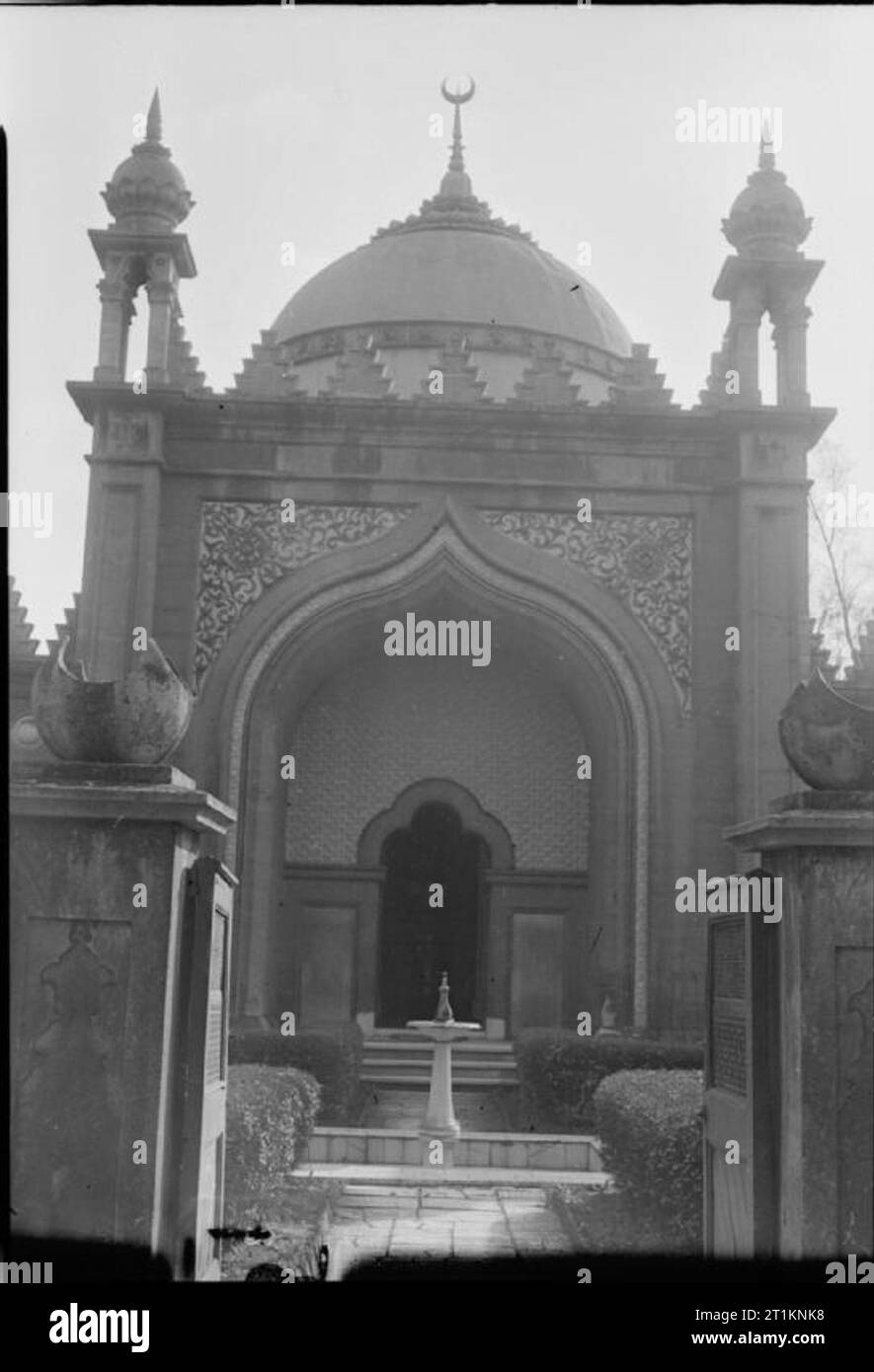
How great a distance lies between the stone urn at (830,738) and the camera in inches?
206

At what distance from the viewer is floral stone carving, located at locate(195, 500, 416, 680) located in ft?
43.0

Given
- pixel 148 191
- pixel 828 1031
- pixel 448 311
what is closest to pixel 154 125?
pixel 148 191

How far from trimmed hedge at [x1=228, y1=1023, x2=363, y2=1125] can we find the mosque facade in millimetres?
1333

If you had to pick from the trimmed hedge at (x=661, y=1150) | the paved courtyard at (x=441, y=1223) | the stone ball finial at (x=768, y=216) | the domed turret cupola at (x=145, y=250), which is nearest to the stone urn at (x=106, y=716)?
the paved courtyard at (x=441, y=1223)

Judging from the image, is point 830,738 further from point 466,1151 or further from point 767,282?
point 767,282

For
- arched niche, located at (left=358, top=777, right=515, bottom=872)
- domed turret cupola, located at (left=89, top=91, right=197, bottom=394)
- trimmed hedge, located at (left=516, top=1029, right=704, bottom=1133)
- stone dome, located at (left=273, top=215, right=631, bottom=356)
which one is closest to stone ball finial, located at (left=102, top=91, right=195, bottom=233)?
domed turret cupola, located at (left=89, top=91, right=197, bottom=394)

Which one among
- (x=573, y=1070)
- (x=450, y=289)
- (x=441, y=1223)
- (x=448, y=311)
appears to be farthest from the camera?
A: (x=450, y=289)

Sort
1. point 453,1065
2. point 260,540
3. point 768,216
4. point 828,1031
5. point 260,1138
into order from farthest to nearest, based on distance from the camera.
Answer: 1. point 768,216
2. point 260,540
3. point 453,1065
4. point 260,1138
5. point 828,1031

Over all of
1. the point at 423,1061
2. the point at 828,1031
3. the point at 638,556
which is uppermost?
the point at 638,556

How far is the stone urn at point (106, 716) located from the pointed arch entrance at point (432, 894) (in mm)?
8871

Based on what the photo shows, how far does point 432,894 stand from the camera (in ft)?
47.7

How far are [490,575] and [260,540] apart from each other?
2026 millimetres

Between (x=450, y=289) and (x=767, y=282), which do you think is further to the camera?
(x=450, y=289)

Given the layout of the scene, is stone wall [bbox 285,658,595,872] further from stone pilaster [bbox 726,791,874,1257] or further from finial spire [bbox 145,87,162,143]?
stone pilaster [bbox 726,791,874,1257]
